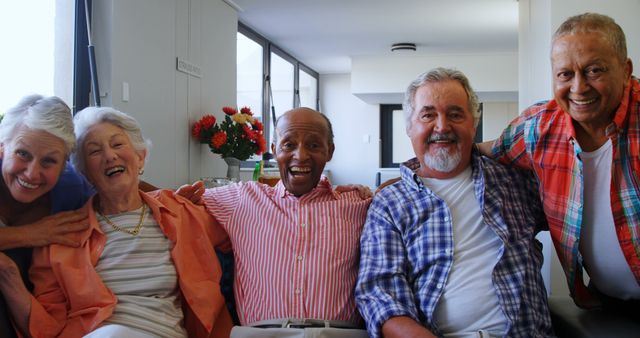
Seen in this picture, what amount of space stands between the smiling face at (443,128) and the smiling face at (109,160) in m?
0.89

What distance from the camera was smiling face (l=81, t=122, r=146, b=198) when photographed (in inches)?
65.2

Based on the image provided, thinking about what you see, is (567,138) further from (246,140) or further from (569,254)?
(246,140)

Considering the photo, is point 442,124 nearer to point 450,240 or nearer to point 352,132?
point 450,240

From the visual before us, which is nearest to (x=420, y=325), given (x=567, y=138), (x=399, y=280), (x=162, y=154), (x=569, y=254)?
(x=399, y=280)

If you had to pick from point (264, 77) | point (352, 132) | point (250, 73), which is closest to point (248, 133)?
point (250, 73)

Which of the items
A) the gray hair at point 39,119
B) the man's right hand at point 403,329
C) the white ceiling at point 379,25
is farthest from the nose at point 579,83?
the white ceiling at point 379,25

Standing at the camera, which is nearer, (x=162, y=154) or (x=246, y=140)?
(x=162, y=154)

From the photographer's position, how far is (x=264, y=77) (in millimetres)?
6664

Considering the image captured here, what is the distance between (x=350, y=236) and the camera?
5.73 feet

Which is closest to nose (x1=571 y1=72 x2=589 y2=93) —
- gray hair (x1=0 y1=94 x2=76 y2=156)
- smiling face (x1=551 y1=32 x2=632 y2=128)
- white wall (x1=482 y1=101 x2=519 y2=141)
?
smiling face (x1=551 y1=32 x2=632 y2=128)

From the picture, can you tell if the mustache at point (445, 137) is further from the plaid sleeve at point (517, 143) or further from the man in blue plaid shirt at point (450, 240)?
the plaid sleeve at point (517, 143)

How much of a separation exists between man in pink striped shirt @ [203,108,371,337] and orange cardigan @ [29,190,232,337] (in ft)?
0.26

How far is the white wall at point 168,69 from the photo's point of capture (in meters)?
3.52

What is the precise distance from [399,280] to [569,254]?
0.49 meters
